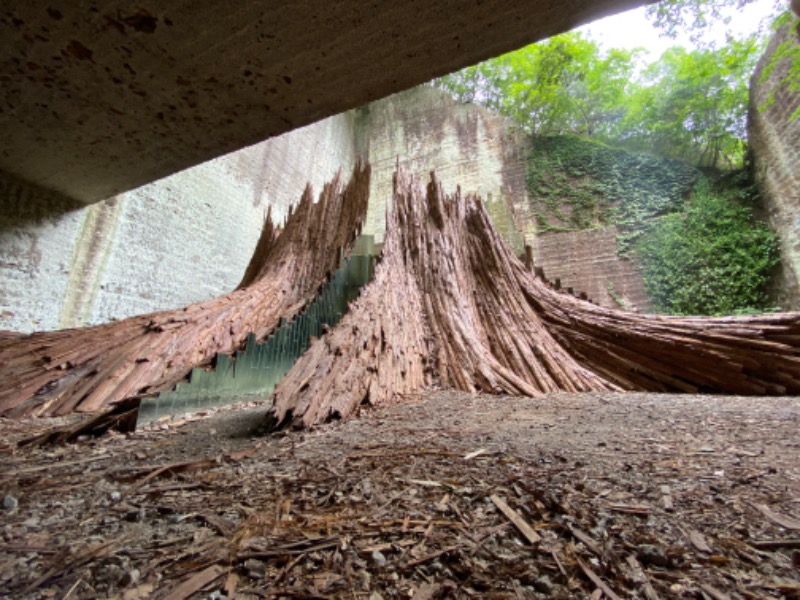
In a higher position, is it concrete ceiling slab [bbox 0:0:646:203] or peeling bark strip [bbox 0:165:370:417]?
concrete ceiling slab [bbox 0:0:646:203]

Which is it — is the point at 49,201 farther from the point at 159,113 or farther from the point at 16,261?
the point at 159,113

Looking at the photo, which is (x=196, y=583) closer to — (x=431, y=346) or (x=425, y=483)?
(x=425, y=483)

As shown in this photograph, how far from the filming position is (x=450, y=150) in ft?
34.1

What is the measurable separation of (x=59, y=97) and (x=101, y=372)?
5.89 feet

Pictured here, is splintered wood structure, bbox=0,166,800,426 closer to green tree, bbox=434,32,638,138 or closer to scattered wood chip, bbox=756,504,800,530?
scattered wood chip, bbox=756,504,800,530

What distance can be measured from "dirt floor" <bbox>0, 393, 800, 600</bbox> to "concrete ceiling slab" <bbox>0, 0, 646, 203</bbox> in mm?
1756

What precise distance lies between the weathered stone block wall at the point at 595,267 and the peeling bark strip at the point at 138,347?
5602mm

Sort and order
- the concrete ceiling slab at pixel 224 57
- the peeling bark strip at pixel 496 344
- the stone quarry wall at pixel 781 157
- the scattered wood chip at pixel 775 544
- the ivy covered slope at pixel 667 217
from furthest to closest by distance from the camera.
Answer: the ivy covered slope at pixel 667 217
the stone quarry wall at pixel 781 157
the peeling bark strip at pixel 496 344
the concrete ceiling slab at pixel 224 57
the scattered wood chip at pixel 775 544

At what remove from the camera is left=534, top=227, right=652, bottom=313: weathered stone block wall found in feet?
24.1

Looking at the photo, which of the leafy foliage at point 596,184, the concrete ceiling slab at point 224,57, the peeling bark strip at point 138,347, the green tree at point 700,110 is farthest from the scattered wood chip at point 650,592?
the green tree at point 700,110

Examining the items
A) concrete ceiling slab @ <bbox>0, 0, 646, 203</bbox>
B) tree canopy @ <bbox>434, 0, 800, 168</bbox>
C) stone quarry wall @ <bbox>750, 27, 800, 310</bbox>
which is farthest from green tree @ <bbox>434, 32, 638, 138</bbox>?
concrete ceiling slab @ <bbox>0, 0, 646, 203</bbox>

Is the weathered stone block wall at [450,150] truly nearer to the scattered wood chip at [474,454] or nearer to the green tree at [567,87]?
the green tree at [567,87]

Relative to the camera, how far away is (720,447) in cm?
127

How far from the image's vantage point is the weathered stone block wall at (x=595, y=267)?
733 centimetres
